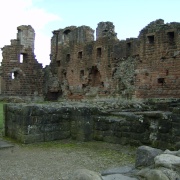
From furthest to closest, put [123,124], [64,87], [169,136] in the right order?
[64,87] → [123,124] → [169,136]

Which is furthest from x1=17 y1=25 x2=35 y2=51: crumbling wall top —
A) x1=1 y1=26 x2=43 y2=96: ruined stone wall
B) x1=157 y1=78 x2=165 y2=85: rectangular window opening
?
x1=157 y1=78 x2=165 y2=85: rectangular window opening

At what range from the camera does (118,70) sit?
20.1 metres

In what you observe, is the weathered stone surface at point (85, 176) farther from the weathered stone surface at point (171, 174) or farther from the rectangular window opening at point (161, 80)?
the rectangular window opening at point (161, 80)

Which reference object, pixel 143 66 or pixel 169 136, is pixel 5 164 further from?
pixel 143 66

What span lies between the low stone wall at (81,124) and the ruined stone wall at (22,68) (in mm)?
16729

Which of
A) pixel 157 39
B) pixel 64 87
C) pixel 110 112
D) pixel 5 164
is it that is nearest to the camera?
pixel 5 164

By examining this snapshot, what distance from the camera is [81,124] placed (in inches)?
296

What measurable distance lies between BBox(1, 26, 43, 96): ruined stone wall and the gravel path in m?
18.2

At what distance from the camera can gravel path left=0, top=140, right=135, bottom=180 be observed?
15.2 feet

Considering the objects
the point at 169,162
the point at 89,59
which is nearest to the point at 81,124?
the point at 169,162

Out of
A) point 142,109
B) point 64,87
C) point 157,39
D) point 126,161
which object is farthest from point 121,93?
point 126,161

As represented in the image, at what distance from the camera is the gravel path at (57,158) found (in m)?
4.64

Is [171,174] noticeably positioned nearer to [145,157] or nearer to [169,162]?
[169,162]

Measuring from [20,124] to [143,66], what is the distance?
1201 centimetres
